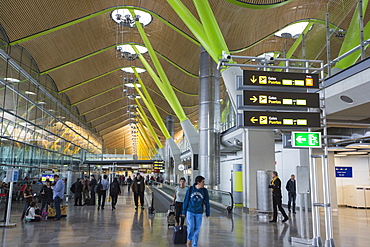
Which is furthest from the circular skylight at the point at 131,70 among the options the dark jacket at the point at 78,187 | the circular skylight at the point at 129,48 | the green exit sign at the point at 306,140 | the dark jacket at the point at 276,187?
the green exit sign at the point at 306,140

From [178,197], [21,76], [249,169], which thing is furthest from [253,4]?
[21,76]

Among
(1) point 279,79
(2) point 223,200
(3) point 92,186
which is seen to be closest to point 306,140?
(1) point 279,79

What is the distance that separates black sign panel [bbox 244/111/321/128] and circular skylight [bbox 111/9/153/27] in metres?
17.7

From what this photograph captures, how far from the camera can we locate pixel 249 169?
15828 millimetres

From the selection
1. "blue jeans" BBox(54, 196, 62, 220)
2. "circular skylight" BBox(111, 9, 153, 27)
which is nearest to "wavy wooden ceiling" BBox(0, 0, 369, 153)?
"circular skylight" BBox(111, 9, 153, 27)

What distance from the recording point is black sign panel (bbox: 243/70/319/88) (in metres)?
8.48

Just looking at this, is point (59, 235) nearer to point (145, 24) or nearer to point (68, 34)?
point (68, 34)

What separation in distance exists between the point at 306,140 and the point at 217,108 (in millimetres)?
13542

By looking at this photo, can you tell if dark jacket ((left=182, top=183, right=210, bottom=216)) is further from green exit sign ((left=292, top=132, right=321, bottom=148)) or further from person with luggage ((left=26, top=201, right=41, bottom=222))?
person with luggage ((left=26, top=201, right=41, bottom=222))

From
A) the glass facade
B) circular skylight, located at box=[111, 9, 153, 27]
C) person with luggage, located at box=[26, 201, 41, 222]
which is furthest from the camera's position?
circular skylight, located at box=[111, 9, 153, 27]

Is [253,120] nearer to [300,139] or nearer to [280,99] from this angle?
[280,99]

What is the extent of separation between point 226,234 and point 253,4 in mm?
11536

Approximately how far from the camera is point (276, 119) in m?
8.50

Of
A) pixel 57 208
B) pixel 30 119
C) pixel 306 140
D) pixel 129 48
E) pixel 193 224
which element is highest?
pixel 129 48
